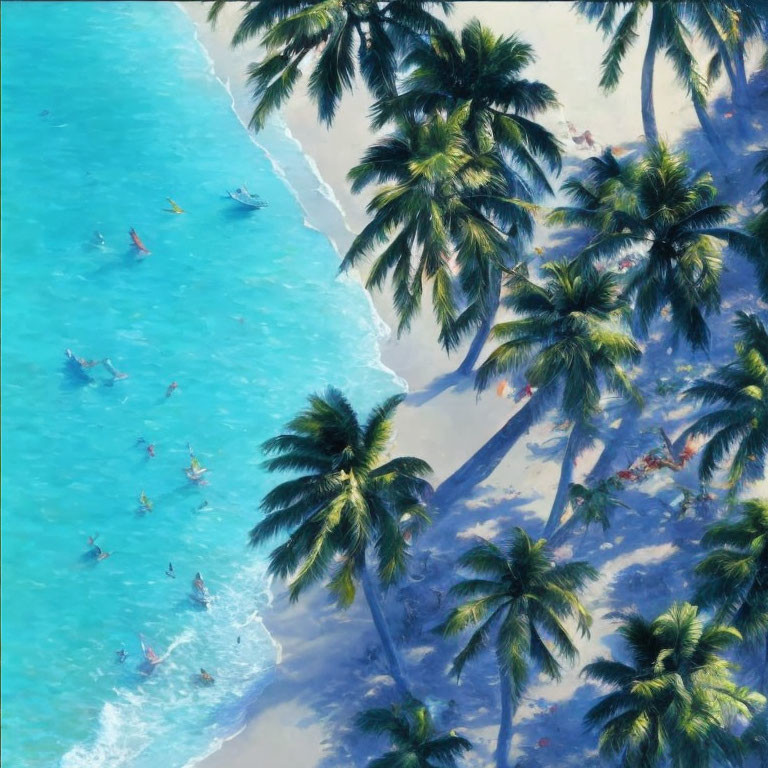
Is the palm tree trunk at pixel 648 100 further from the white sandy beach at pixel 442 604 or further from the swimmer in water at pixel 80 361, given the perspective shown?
the swimmer in water at pixel 80 361

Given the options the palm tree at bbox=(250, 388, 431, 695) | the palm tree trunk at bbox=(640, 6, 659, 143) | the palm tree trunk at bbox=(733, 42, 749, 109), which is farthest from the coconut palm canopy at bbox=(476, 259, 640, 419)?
the palm tree trunk at bbox=(733, 42, 749, 109)

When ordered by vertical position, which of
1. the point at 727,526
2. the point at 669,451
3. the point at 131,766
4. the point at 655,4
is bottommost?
the point at 131,766

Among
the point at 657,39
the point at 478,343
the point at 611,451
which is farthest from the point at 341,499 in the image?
Answer: the point at 657,39

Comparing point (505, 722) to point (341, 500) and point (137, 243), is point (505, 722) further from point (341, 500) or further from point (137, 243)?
point (137, 243)

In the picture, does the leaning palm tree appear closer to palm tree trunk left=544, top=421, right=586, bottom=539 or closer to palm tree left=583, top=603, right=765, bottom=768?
palm tree trunk left=544, top=421, right=586, bottom=539

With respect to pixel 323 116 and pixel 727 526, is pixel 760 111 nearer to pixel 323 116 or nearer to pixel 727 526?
pixel 323 116

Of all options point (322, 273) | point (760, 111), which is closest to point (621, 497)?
point (322, 273)
